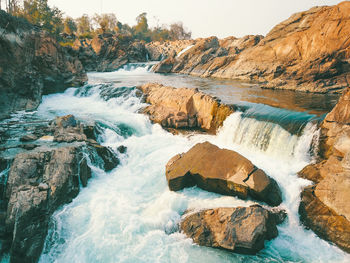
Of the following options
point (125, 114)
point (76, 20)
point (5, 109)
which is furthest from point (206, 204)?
point (76, 20)

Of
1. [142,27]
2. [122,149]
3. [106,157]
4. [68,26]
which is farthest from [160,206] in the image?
[142,27]

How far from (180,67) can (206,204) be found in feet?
88.6

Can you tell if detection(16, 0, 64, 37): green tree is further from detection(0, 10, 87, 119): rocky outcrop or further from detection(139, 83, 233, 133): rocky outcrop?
detection(139, 83, 233, 133): rocky outcrop

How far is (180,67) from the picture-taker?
101 feet

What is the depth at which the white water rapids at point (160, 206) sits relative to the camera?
488 cm

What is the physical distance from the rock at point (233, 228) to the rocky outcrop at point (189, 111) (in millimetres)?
5706

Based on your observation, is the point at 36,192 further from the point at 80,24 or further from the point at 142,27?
the point at 142,27

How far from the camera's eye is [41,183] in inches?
228

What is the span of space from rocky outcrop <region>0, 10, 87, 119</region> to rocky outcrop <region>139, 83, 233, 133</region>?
667 cm

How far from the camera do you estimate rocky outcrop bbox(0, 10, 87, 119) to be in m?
11.0

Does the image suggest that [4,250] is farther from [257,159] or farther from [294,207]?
[257,159]

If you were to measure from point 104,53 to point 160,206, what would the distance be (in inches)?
1339

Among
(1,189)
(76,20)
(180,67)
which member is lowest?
(1,189)

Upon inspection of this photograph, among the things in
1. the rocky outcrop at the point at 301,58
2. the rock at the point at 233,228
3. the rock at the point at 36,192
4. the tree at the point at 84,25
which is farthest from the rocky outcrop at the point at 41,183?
the tree at the point at 84,25
